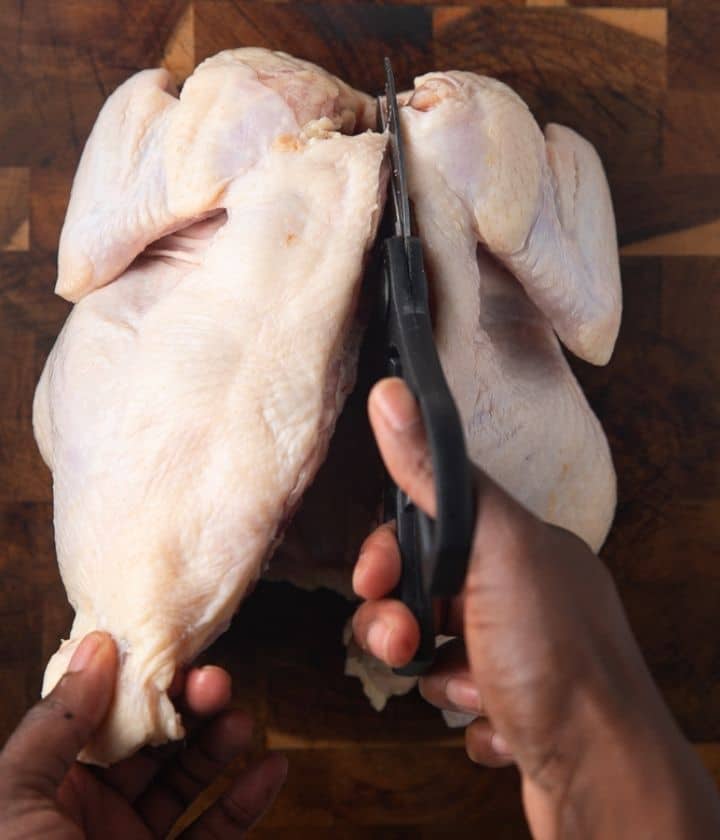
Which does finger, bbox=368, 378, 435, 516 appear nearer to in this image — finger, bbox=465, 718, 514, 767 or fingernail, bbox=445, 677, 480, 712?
fingernail, bbox=445, 677, 480, 712

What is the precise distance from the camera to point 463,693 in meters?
1.40

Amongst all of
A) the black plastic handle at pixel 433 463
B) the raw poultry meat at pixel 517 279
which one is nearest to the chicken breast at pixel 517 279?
the raw poultry meat at pixel 517 279

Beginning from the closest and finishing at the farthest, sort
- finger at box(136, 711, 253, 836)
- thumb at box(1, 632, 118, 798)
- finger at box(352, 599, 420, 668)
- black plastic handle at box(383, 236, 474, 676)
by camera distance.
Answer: black plastic handle at box(383, 236, 474, 676) → thumb at box(1, 632, 118, 798) → finger at box(352, 599, 420, 668) → finger at box(136, 711, 253, 836)

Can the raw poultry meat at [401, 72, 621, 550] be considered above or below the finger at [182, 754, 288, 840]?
above

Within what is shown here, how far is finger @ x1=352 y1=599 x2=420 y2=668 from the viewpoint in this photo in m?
1.19

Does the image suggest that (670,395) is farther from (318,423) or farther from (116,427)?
(116,427)

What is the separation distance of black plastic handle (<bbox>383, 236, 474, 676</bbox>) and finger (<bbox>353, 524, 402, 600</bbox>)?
0.02 metres

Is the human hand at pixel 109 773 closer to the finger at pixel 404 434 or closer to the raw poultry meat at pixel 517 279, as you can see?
the finger at pixel 404 434

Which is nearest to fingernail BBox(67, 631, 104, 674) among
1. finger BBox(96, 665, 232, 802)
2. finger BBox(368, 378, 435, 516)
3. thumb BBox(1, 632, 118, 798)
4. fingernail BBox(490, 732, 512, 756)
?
thumb BBox(1, 632, 118, 798)

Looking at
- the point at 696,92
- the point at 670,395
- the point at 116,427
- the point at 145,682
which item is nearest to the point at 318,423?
the point at 116,427

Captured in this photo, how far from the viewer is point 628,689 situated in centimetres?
102

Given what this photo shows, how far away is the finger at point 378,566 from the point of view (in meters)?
1.25

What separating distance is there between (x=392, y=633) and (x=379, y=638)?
19 millimetres

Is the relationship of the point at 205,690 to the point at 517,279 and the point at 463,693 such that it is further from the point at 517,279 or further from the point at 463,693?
the point at 517,279
